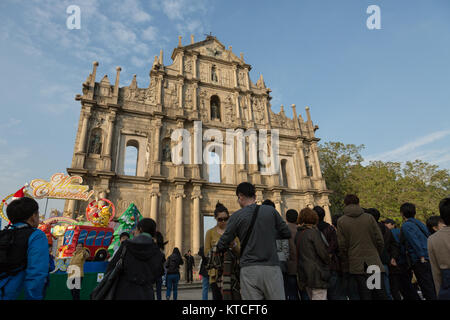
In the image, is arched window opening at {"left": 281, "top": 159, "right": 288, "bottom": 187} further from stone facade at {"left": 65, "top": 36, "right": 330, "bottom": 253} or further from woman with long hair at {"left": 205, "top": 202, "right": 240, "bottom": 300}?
woman with long hair at {"left": 205, "top": 202, "right": 240, "bottom": 300}

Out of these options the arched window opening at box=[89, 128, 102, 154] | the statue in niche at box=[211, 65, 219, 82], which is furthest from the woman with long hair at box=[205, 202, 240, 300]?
the statue in niche at box=[211, 65, 219, 82]

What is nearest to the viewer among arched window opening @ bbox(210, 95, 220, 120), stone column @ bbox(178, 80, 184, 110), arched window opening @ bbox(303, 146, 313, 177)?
stone column @ bbox(178, 80, 184, 110)

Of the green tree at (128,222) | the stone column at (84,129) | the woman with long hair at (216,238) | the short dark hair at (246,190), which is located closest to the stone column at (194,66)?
the stone column at (84,129)

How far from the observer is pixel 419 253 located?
160 inches

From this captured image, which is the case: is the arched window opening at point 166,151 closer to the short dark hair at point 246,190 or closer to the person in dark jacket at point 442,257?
the short dark hair at point 246,190

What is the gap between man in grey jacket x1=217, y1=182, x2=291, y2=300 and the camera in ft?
8.89

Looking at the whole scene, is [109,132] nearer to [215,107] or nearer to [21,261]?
[215,107]

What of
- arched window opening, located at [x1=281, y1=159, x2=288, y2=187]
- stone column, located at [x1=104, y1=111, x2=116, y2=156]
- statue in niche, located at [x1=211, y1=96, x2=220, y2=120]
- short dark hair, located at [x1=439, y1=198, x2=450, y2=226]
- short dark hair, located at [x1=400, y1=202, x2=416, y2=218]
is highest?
statue in niche, located at [x1=211, y1=96, x2=220, y2=120]

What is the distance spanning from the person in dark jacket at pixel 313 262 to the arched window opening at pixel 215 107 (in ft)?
57.7

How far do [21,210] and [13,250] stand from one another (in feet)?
1.45

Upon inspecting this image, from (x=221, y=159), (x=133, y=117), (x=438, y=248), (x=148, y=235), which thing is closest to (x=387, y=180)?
(x=221, y=159)

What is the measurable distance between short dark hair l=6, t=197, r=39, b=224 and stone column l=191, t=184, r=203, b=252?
12.8 meters

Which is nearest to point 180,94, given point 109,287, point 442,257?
point 109,287
